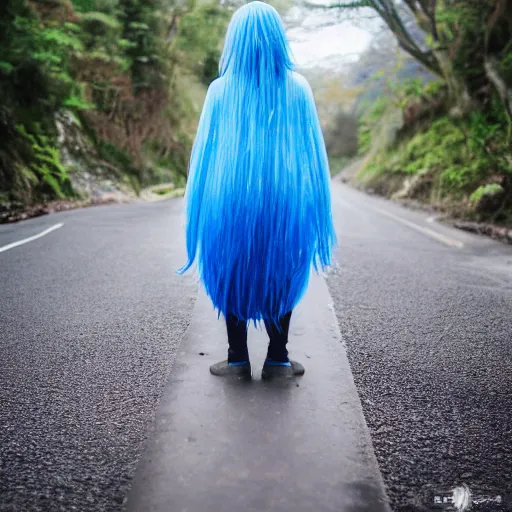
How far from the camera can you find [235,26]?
259cm

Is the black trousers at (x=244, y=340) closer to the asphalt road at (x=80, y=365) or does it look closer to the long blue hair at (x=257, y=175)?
the long blue hair at (x=257, y=175)

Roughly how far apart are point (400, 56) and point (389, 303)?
18986 millimetres

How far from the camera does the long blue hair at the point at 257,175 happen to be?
2553 mm

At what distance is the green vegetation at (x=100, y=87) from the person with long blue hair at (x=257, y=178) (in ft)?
30.8

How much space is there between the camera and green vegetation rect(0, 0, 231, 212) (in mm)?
12547

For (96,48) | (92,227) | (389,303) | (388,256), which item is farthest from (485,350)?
(96,48)

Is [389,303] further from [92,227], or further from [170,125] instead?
[170,125]

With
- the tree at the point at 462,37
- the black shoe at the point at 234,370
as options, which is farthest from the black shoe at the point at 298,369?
the tree at the point at 462,37

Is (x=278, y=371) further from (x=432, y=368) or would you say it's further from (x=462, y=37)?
(x=462, y=37)

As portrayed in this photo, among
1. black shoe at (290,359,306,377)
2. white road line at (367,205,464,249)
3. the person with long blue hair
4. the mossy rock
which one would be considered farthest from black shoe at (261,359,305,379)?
the mossy rock

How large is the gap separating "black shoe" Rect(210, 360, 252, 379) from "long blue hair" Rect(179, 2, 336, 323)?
31 cm

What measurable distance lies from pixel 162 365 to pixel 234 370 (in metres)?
0.49

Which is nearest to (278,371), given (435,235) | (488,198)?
(435,235)

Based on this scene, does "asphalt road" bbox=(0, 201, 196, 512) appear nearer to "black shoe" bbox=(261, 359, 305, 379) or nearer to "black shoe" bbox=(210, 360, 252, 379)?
"black shoe" bbox=(210, 360, 252, 379)
